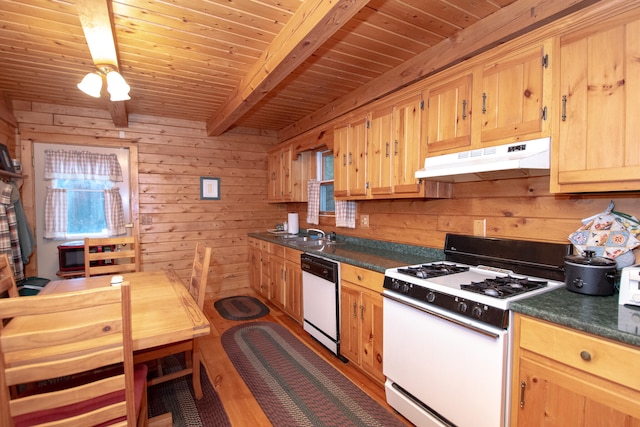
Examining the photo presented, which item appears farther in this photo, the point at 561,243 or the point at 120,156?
the point at 120,156

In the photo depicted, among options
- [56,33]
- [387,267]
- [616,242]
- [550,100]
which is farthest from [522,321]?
[56,33]

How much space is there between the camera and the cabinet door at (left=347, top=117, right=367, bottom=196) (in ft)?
8.70

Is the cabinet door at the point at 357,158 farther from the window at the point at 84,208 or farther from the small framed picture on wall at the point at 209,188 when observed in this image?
the window at the point at 84,208

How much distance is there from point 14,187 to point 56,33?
5.86 ft

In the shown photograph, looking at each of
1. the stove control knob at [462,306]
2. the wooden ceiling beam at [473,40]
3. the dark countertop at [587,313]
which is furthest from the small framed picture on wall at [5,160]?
the dark countertop at [587,313]

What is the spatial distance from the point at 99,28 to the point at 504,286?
263 centimetres

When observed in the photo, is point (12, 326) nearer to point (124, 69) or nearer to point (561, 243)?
point (124, 69)

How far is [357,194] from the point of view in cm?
274

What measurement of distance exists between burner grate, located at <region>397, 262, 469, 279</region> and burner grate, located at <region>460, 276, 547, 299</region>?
24 centimetres

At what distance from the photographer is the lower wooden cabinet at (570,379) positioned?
1007 millimetres

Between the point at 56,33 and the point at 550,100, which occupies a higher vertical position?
the point at 56,33

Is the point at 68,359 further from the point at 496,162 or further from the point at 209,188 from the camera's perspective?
the point at 209,188

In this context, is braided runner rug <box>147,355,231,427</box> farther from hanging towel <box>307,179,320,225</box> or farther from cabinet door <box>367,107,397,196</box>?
hanging towel <box>307,179,320,225</box>

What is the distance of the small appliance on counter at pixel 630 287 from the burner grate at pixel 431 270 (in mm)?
Result: 759
